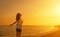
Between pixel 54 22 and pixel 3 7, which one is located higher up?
pixel 3 7

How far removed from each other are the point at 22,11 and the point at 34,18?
103cm

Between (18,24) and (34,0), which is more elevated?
(34,0)

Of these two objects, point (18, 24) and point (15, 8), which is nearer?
point (18, 24)

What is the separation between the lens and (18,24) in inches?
258

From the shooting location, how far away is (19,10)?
11.5 m

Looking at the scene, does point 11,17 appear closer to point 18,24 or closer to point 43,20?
point 43,20

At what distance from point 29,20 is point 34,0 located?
1.82 meters

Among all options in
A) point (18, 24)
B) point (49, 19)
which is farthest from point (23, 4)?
point (18, 24)

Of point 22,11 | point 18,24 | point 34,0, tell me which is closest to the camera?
point 18,24

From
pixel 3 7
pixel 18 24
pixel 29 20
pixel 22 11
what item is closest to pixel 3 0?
pixel 3 7

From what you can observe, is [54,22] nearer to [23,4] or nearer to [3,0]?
[23,4]

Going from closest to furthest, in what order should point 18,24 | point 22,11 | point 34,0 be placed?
point 18,24, point 34,0, point 22,11

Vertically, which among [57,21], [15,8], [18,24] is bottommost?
[18,24]

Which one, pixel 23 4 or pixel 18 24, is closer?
pixel 18 24
